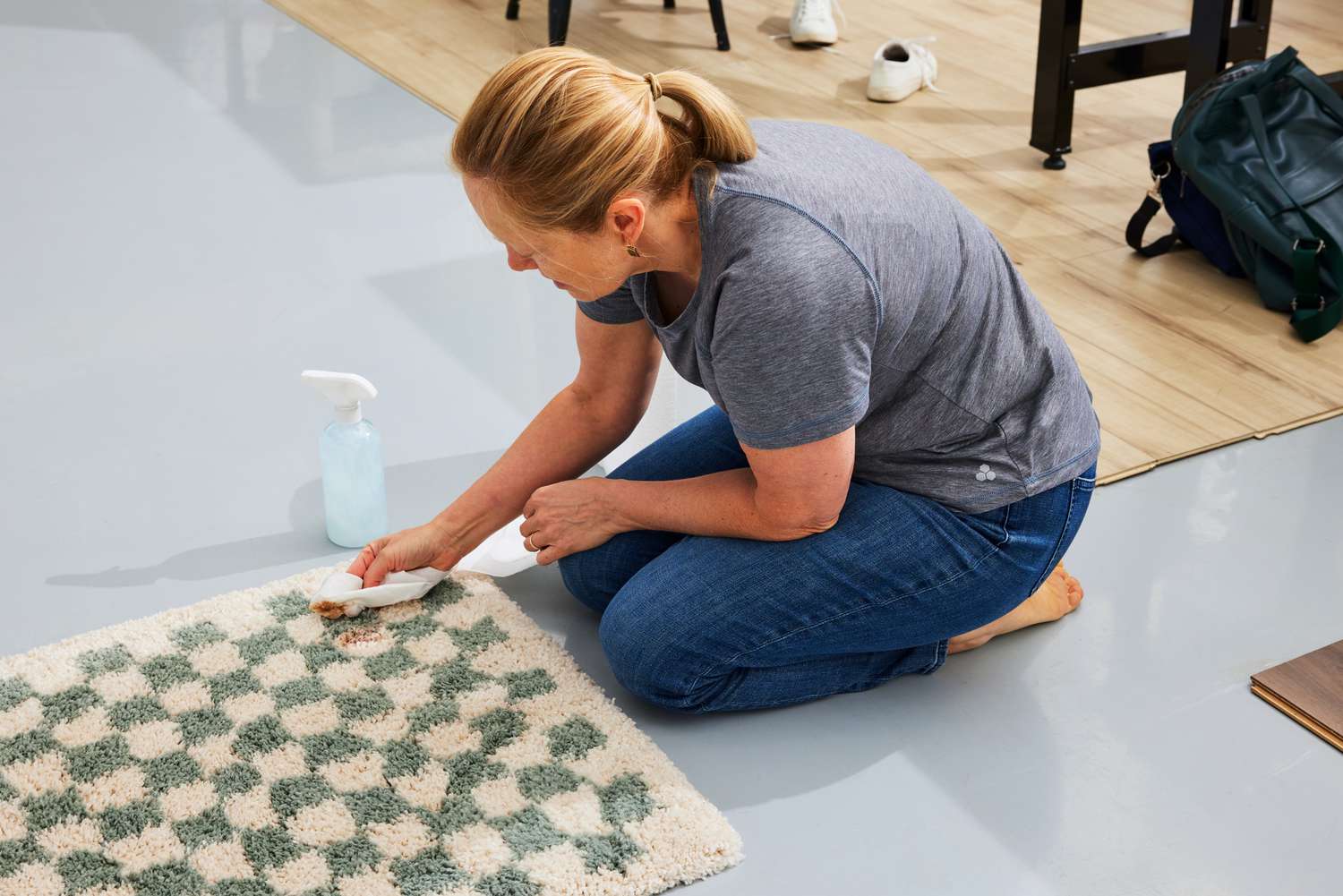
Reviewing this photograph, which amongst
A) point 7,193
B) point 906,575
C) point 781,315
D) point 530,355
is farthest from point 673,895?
point 7,193

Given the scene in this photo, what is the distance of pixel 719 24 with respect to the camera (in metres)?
3.94

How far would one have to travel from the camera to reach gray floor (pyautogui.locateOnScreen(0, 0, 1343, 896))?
62.4 inches

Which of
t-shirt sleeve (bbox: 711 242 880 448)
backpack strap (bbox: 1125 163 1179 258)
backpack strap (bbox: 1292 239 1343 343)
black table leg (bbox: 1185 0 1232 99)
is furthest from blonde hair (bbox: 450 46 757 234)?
black table leg (bbox: 1185 0 1232 99)

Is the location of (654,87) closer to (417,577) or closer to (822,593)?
(822,593)

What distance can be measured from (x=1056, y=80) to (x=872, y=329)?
1.98 m

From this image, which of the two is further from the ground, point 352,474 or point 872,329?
point 872,329

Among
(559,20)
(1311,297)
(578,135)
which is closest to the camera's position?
(578,135)

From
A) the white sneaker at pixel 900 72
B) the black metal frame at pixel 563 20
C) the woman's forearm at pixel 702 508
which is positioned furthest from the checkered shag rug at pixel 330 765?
the black metal frame at pixel 563 20

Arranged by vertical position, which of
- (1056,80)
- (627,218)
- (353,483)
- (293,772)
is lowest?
(293,772)

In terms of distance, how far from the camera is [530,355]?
2516 mm

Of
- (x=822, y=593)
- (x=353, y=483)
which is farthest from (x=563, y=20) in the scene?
(x=822, y=593)

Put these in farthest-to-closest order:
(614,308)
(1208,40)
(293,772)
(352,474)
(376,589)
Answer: (1208,40) → (352,474) → (376,589) → (614,308) → (293,772)

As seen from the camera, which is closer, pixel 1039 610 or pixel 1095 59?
pixel 1039 610

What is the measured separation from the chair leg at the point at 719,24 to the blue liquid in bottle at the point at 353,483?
230 cm
